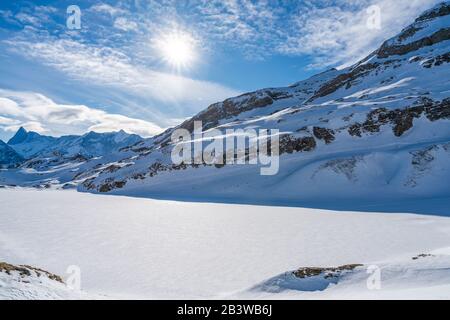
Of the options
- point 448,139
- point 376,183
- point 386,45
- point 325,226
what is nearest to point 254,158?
point 376,183

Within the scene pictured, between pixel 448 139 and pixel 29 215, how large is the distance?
51.7 meters

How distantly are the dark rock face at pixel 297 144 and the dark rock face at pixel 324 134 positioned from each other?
1.61 m

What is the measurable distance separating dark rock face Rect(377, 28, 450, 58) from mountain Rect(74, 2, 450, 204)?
16392 mm

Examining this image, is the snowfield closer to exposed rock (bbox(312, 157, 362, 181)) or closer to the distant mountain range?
the distant mountain range

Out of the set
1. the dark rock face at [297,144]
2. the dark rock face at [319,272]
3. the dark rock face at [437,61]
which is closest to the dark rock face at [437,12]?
the dark rock face at [437,61]

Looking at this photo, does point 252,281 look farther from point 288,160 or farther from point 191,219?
point 288,160

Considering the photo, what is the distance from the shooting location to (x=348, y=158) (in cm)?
4303

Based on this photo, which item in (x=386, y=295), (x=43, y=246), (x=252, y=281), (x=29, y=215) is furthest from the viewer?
(x=29, y=215)

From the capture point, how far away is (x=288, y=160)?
48.6 m

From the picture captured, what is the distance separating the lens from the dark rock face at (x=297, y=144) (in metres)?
50.6

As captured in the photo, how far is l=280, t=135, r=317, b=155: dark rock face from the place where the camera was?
50594mm

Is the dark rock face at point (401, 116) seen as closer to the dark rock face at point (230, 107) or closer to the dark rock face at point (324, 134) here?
the dark rock face at point (324, 134)

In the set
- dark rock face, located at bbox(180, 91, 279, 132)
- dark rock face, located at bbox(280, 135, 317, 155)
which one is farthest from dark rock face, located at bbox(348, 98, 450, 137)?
dark rock face, located at bbox(180, 91, 279, 132)

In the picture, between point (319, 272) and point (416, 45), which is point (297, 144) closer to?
point (319, 272)
